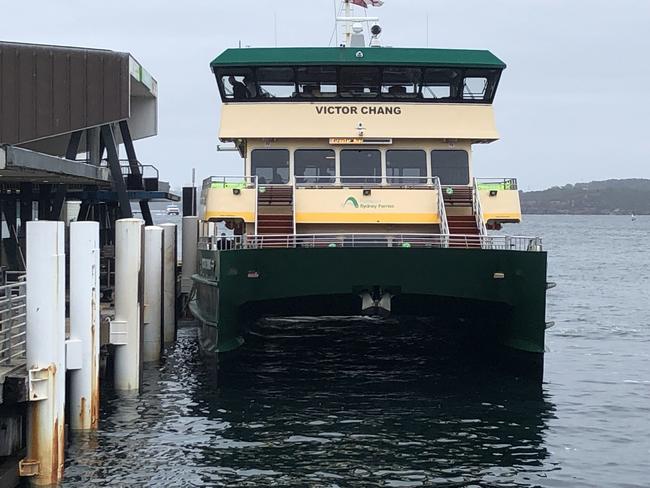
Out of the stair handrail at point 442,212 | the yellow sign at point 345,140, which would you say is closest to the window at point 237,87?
the yellow sign at point 345,140

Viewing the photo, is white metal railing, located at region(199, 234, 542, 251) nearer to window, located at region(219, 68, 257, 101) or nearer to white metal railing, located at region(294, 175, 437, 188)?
white metal railing, located at region(294, 175, 437, 188)

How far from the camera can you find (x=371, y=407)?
55.9 ft

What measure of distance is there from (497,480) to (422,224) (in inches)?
343

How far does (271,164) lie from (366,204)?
2.48 m

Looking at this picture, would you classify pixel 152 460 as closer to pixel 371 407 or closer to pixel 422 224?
pixel 371 407

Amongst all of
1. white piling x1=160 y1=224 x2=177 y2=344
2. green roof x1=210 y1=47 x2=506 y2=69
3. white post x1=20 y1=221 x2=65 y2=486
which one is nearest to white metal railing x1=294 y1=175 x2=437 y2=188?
green roof x1=210 y1=47 x2=506 y2=69

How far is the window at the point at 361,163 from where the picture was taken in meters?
22.2

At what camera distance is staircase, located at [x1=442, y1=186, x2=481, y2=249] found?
68.6ft

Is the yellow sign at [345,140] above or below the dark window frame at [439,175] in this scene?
above

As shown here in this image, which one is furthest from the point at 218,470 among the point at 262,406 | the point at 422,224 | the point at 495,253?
the point at 422,224

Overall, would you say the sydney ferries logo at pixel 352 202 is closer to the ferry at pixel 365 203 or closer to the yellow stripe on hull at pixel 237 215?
the ferry at pixel 365 203

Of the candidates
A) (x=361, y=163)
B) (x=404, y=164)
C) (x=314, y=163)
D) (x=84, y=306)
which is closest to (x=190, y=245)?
(x=314, y=163)

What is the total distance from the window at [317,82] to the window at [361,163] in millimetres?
1396

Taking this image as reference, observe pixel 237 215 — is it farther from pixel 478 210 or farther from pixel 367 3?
pixel 367 3
